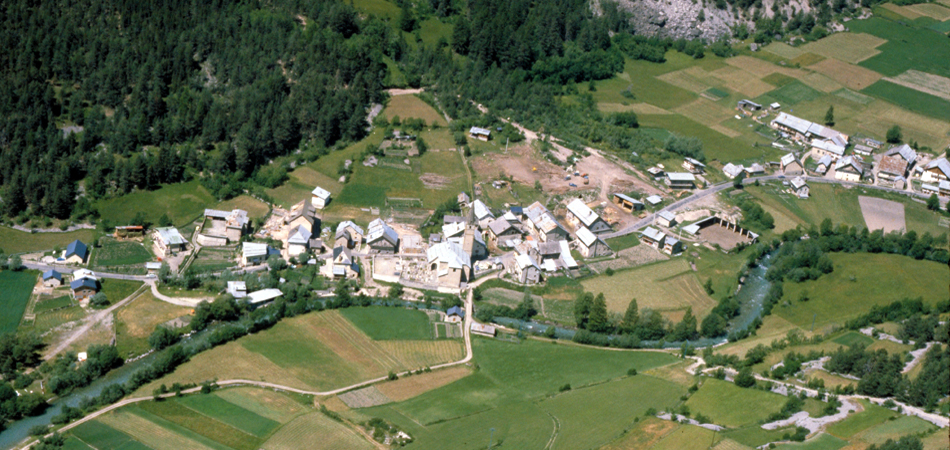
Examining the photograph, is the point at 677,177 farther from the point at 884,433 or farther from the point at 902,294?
the point at 884,433

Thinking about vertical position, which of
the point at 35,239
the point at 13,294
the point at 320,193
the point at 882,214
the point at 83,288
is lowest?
the point at 882,214

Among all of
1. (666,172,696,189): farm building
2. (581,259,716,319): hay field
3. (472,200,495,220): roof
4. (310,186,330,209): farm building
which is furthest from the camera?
(666,172,696,189): farm building

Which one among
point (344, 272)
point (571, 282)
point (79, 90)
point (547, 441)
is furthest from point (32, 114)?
point (547, 441)

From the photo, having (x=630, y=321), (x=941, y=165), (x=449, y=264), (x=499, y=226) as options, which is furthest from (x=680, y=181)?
(x=449, y=264)

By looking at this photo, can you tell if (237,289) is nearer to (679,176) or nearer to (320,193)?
(320,193)

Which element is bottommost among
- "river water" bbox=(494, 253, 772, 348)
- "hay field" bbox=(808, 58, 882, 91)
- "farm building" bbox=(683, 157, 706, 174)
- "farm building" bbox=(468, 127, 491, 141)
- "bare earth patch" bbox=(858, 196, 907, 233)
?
"river water" bbox=(494, 253, 772, 348)

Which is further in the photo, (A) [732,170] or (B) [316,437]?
(A) [732,170]

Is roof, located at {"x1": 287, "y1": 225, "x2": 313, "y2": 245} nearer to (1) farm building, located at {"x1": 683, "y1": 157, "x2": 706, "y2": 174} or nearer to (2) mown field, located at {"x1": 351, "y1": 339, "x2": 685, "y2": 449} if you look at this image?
(2) mown field, located at {"x1": 351, "y1": 339, "x2": 685, "y2": 449}

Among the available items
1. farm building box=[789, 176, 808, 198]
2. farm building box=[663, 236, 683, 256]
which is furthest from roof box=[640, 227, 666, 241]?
farm building box=[789, 176, 808, 198]
